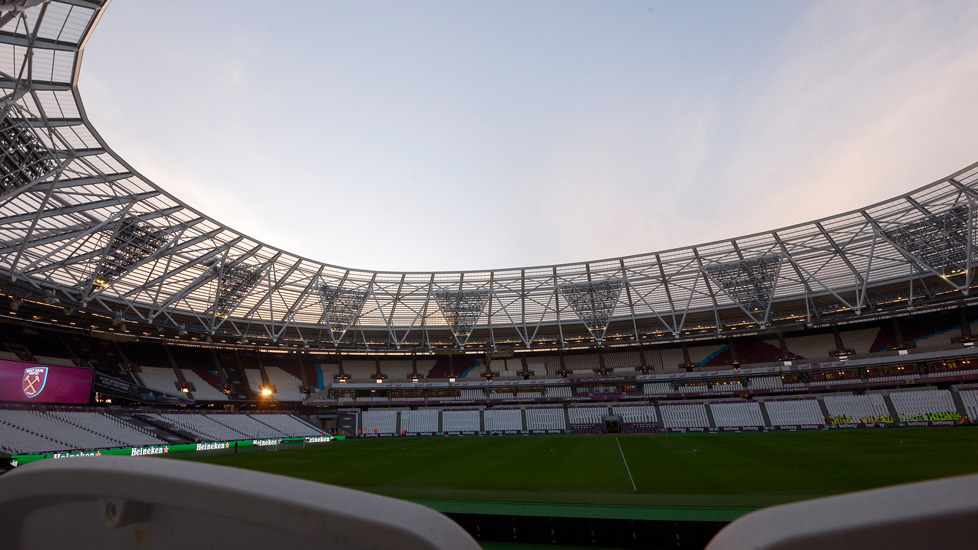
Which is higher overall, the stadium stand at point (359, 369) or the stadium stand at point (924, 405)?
the stadium stand at point (359, 369)

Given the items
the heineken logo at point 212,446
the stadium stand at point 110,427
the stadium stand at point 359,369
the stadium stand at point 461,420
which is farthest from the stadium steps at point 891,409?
the stadium stand at point 110,427

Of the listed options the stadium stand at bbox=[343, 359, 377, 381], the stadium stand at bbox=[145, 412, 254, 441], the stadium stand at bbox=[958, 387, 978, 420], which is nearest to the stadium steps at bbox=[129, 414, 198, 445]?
the stadium stand at bbox=[145, 412, 254, 441]

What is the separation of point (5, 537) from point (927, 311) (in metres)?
63.7

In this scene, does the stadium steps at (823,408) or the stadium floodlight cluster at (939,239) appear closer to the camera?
the stadium floodlight cluster at (939,239)

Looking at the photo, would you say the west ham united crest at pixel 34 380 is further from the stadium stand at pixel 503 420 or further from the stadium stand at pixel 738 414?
the stadium stand at pixel 738 414

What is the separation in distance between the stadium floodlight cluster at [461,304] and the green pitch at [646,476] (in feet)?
86.2

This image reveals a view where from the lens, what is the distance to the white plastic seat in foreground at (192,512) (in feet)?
5.03

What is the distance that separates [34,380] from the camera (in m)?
35.3

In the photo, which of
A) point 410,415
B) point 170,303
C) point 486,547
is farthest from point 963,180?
point 170,303

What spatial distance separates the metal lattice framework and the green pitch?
1870 cm

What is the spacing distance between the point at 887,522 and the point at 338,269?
152 ft

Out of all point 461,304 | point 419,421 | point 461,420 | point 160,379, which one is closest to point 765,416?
point 461,420

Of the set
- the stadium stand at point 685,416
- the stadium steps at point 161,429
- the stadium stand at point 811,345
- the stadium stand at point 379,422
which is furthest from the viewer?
the stadium stand at point 379,422

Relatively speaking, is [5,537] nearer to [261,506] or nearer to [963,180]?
[261,506]
